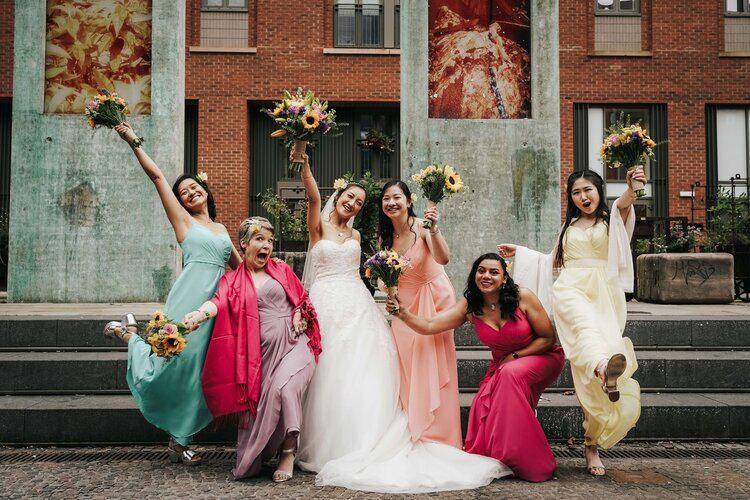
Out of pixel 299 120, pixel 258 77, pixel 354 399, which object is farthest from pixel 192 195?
pixel 258 77

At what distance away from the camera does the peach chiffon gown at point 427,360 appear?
4.54 meters

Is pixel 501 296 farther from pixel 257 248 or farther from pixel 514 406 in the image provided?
pixel 257 248

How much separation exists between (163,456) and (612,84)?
15.0 m

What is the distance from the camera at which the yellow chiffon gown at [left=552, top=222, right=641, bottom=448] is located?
13.8 feet

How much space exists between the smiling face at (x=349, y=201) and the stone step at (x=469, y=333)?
180 cm

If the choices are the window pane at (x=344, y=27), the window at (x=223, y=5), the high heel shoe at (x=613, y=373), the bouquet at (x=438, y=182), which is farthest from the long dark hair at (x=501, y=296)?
the window at (x=223, y=5)

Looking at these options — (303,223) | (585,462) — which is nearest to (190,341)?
(585,462)

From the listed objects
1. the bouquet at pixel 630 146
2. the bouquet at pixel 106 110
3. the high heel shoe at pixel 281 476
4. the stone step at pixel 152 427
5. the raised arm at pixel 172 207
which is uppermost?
the bouquet at pixel 106 110

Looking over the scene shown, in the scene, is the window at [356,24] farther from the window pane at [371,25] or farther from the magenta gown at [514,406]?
the magenta gown at [514,406]

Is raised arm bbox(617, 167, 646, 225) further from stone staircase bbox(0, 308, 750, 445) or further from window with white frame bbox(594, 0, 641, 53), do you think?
window with white frame bbox(594, 0, 641, 53)

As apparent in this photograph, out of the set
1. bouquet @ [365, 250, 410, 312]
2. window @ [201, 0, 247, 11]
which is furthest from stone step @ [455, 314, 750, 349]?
window @ [201, 0, 247, 11]

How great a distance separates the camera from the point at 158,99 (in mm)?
7996

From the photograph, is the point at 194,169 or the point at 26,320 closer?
the point at 26,320

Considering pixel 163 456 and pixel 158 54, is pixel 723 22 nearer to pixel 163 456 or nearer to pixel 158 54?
pixel 158 54
